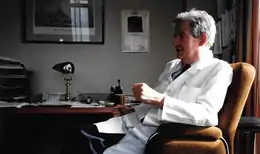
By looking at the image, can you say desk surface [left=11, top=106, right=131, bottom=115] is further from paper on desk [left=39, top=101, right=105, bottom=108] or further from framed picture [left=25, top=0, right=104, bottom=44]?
framed picture [left=25, top=0, right=104, bottom=44]

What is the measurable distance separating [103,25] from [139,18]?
320 mm

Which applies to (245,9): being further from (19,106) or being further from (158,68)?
(19,106)

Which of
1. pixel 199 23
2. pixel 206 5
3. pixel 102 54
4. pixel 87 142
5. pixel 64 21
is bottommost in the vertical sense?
pixel 87 142

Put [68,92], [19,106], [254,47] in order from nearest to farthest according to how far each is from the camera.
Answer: [254,47], [19,106], [68,92]

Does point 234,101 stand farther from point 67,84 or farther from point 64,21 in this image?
point 64,21

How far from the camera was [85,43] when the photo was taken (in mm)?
3457

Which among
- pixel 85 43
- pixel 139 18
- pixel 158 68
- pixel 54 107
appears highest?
pixel 139 18

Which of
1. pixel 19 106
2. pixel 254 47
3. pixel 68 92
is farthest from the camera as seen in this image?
pixel 68 92

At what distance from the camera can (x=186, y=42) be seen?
2.05 metres

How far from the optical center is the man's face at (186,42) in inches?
80.5

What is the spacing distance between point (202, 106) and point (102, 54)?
180 cm

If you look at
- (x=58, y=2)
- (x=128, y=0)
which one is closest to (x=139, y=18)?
(x=128, y=0)

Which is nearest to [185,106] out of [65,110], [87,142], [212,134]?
[212,134]

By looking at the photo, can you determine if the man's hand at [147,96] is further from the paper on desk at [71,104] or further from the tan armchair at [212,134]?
the paper on desk at [71,104]
